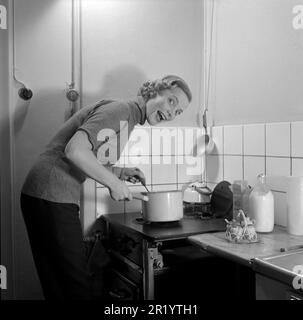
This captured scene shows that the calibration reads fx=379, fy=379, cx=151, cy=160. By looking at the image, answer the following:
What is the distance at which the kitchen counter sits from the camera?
42.7 inches

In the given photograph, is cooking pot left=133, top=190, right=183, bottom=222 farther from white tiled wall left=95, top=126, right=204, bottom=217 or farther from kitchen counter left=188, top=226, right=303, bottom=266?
white tiled wall left=95, top=126, right=204, bottom=217

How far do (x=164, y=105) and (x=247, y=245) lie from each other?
0.58 meters

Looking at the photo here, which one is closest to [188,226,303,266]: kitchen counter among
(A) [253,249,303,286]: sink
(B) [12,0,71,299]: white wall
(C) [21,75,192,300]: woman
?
(A) [253,249,303,286]: sink

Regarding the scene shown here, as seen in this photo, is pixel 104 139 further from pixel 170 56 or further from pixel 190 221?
pixel 170 56

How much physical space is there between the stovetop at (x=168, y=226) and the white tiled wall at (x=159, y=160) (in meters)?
0.12

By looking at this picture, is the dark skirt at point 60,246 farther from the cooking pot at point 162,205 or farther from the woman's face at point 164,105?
the woman's face at point 164,105

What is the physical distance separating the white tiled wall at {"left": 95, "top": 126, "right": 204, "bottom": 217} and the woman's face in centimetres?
41

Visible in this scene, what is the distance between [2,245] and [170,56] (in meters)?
1.20

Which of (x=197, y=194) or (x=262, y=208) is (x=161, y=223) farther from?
(x=262, y=208)

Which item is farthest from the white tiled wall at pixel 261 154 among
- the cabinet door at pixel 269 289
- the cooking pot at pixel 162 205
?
the cabinet door at pixel 269 289

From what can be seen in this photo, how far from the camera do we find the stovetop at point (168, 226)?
52.6 inches

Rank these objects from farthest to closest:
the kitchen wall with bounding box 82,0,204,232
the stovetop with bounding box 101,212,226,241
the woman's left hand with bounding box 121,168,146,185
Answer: the kitchen wall with bounding box 82,0,204,232, the woman's left hand with bounding box 121,168,146,185, the stovetop with bounding box 101,212,226,241
